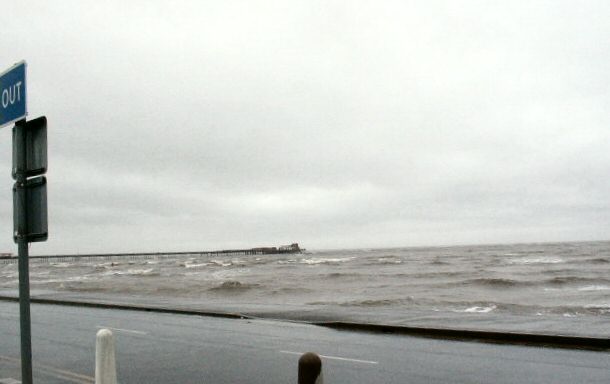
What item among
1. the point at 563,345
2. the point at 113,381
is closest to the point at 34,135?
the point at 113,381

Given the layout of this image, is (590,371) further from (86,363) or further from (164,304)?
(164,304)

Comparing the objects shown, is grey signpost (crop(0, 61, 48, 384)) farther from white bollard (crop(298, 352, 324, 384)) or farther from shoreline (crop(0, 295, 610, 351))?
shoreline (crop(0, 295, 610, 351))

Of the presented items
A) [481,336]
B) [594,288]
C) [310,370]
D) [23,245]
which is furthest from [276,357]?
[594,288]

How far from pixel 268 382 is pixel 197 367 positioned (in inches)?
69.7

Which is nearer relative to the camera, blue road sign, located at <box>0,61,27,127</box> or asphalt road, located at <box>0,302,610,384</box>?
blue road sign, located at <box>0,61,27,127</box>

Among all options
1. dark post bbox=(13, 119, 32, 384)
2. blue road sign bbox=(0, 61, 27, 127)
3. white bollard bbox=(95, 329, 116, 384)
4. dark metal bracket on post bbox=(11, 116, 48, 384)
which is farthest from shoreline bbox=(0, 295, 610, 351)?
blue road sign bbox=(0, 61, 27, 127)

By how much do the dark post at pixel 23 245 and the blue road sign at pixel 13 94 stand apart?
0.43 feet

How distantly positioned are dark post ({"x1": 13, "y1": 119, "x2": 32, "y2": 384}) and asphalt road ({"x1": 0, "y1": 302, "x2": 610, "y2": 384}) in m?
3.79

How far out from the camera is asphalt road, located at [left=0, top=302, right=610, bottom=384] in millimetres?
8977

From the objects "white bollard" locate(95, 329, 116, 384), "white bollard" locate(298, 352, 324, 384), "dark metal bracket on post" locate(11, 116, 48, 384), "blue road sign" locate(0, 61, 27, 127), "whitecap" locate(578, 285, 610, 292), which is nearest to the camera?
"white bollard" locate(298, 352, 324, 384)

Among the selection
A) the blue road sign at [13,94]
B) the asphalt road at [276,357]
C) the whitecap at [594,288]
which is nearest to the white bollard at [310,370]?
the blue road sign at [13,94]

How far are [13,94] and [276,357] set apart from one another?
726cm

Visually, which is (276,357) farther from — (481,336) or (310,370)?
(310,370)

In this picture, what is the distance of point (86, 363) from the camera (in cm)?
1028
